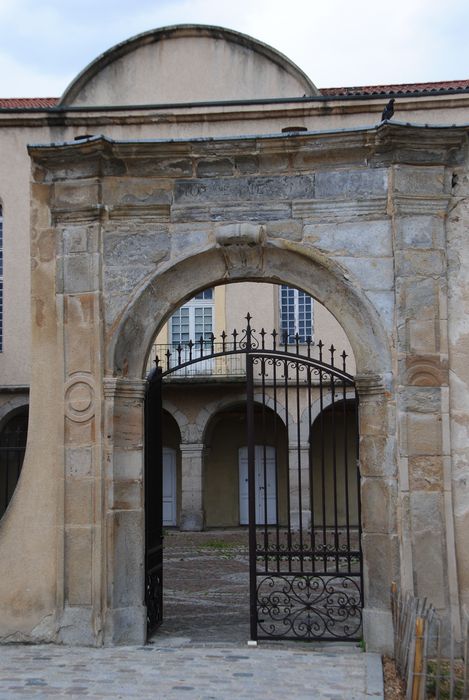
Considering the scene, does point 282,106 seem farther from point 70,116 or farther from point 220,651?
point 220,651

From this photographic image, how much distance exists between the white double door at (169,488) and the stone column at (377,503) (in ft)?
54.5

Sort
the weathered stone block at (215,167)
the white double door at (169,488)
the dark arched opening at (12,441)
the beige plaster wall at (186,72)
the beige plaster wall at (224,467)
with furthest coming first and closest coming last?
the white double door at (169,488) → the beige plaster wall at (224,467) → the dark arched opening at (12,441) → the beige plaster wall at (186,72) → the weathered stone block at (215,167)

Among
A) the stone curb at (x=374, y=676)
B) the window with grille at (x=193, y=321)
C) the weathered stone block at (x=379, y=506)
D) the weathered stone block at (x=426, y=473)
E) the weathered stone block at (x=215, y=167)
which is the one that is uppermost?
the window with grille at (x=193, y=321)

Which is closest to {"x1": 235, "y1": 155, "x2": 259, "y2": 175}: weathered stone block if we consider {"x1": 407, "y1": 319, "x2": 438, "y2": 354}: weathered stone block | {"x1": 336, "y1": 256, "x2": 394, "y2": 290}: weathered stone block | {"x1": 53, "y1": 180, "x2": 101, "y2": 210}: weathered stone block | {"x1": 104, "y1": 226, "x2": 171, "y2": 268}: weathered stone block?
{"x1": 104, "y1": 226, "x2": 171, "y2": 268}: weathered stone block

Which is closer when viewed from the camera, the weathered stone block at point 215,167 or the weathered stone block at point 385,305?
the weathered stone block at point 385,305

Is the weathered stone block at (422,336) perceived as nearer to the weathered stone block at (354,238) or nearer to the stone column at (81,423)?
the weathered stone block at (354,238)

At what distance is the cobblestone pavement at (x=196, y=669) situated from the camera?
19.6 ft

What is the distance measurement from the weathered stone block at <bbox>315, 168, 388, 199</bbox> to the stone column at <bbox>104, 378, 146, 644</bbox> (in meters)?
2.25

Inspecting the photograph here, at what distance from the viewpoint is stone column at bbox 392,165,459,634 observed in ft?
23.0

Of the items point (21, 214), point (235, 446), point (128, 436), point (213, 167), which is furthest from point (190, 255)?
point (235, 446)

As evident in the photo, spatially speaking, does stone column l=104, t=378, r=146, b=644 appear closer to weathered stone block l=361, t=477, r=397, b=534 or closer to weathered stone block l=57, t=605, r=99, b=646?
weathered stone block l=57, t=605, r=99, b=646

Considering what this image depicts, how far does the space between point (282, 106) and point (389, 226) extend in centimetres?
1257

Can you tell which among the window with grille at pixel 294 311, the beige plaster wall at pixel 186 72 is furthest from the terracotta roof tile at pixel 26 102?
the window with grille at pixel 294 311

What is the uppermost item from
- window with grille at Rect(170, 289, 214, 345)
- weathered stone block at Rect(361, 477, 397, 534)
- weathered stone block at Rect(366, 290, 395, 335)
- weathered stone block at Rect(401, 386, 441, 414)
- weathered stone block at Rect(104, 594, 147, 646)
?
window with grille at Rect(170, 289, 214, 345)
